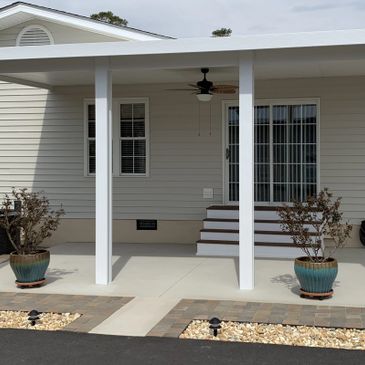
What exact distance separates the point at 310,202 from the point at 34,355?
325cm

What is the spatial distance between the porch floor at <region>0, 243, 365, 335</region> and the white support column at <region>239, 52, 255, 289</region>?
1.06ft

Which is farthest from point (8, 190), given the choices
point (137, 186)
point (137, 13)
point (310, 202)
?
point (137, 13)

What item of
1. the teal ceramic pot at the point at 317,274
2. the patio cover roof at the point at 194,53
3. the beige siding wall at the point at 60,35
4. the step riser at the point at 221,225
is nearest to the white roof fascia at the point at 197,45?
the patio cover roof at the point at 194,53

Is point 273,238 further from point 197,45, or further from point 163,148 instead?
point 197,45

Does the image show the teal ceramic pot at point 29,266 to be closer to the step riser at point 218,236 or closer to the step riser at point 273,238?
the step riser at point 218,236

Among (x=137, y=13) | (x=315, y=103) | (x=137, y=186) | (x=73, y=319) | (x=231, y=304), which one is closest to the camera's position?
(x=73, y=319)

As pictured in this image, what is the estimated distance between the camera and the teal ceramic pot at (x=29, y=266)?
267 inches

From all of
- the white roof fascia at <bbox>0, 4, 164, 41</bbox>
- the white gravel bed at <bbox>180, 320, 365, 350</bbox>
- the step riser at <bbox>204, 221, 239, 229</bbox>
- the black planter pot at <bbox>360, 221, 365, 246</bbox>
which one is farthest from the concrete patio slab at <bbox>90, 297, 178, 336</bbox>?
the white roof fascia at <bbox>0, 4, 164, 41</bbox>

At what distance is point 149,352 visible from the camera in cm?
461

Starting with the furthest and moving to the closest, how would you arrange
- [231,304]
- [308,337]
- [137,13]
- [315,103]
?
1. [137,13]
2. [315,103]
3. [231,304]
4. [308,337]

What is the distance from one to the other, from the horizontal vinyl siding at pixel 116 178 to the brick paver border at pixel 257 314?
463cm

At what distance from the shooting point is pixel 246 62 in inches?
268

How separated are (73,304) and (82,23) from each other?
6.61 meters

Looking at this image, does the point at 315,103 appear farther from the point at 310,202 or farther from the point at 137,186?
the point at 310,202
